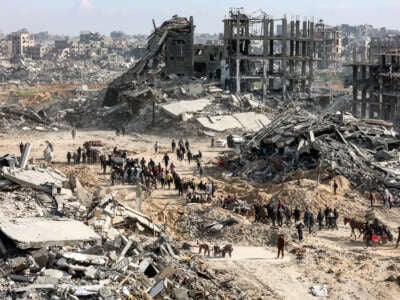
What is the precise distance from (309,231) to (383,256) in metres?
3.38

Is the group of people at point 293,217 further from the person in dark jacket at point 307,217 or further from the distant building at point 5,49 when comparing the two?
the distant building at point 5,49

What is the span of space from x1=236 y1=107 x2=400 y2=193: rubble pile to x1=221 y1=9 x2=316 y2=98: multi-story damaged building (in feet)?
70.3

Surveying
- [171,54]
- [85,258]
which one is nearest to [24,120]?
[171,54]

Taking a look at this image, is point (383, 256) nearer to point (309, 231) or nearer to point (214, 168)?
point (309, 231)

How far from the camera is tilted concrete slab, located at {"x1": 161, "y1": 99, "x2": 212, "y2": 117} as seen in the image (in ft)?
157

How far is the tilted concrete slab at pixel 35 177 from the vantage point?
857 inches

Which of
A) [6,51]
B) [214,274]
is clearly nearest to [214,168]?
[214,274]

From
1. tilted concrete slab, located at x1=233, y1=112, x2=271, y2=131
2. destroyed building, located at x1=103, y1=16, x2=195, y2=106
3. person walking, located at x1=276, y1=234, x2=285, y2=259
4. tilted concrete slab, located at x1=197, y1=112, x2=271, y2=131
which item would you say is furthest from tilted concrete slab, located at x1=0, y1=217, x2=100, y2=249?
destroyed building, located at x1=103, y1=16, x2=195, y2=106

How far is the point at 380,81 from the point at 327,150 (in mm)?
23892

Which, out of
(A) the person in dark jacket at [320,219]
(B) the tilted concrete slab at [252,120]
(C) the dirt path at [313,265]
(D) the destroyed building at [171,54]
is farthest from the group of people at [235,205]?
(D) the destroyed building at [171,54]

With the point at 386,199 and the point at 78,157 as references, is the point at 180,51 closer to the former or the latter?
the point at 78,157

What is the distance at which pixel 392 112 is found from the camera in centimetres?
5244

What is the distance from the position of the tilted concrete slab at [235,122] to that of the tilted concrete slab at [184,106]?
1.60 meters

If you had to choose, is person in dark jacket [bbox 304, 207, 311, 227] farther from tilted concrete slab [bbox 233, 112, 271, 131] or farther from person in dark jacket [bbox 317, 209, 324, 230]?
tilted concrete slab [bbox 233, 112, 271, 131]
